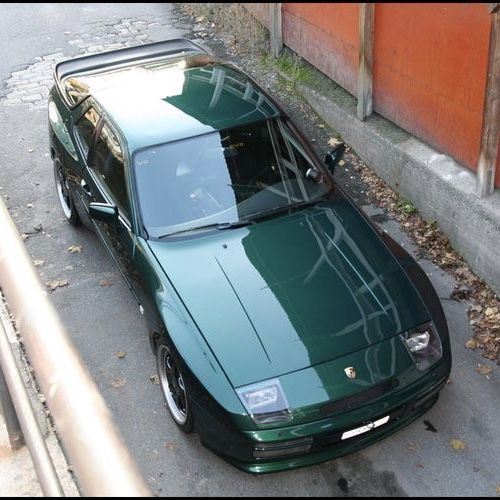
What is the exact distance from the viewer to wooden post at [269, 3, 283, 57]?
984cm

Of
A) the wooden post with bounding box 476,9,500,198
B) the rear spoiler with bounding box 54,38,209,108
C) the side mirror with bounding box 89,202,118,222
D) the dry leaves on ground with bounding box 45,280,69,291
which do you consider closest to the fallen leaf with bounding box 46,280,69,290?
the dry leaves on ground with bounding box 45,280,69,291

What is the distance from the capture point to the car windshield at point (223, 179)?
5.12 m

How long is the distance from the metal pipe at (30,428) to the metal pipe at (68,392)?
17.8 inches

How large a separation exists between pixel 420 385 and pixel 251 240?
1464 mm

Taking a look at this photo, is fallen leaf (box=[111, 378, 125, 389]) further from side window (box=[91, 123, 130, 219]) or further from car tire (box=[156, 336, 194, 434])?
side window (box=[91, 123, 130, 219])

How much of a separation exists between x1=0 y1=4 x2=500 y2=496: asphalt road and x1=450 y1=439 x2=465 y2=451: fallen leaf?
31 millimetres

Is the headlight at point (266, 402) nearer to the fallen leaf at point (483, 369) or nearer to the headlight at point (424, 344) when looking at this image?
the headlight at point (424, 344)

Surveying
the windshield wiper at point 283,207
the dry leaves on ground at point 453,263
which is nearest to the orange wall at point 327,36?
the dry leaves on ground at point 453,263

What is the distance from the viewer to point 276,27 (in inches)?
390

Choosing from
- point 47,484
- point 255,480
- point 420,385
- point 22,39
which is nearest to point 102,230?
point 255,480

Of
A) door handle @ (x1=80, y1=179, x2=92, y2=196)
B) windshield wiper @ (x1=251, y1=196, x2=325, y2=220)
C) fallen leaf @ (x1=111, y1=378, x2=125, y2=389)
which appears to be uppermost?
windshield wiper @ (x1=251, y1=196, x2=325, y2=220)

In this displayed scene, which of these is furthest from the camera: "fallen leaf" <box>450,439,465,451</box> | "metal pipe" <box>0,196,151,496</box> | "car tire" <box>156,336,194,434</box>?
"fallen leaf" <box>450,439,465,451</box>

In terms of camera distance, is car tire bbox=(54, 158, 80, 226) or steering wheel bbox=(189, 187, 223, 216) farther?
car tire bbox=(54, 158, 80, 226)

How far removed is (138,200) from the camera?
16.9 feet
